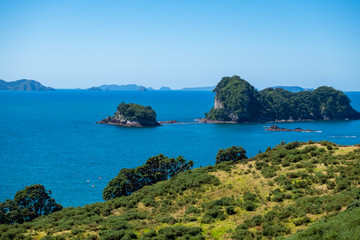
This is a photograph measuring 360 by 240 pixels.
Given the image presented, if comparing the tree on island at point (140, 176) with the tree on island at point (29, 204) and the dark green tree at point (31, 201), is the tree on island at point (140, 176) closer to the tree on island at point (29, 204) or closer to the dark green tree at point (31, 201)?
the tree on island at point (29, 204)

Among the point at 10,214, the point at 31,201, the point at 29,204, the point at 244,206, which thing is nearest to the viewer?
the point at 244,206

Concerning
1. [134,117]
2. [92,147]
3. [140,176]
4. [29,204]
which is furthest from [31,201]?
[134,117]

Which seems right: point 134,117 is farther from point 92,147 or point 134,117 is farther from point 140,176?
point 140,176

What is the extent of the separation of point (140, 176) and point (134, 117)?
126278 mm

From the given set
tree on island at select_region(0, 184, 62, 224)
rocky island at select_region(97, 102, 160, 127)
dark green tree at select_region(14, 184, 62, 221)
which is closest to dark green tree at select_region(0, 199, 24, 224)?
tree on island at select_region(0, 184, 62, 224)

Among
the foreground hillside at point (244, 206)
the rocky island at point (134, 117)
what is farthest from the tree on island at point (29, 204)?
the rocky island at point (134, 117)

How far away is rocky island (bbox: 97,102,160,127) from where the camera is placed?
187 metres

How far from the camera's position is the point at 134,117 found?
612 ft

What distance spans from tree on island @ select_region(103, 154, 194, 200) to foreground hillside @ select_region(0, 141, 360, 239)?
28.3ft

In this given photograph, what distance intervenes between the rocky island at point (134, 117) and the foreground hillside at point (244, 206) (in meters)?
133

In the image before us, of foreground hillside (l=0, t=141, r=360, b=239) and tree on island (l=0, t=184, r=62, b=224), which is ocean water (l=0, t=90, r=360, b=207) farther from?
foreground hillside (l=0, t=141, r=360, b=239)

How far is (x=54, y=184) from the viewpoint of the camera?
80625 mm

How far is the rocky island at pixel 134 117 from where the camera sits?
187 metres

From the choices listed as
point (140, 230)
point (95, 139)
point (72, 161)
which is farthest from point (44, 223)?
point (95, 139)
